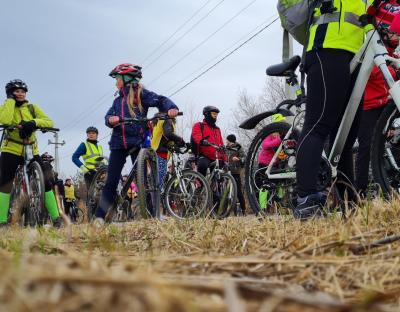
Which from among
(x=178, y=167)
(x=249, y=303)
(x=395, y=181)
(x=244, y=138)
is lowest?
(x=249, y=303)

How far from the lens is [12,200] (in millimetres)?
5633

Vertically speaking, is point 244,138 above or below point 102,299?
above

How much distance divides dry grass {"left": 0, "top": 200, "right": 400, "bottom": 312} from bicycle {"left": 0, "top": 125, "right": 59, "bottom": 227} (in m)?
3.53

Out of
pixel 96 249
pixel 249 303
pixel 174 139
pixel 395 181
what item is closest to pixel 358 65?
pixel 395 181

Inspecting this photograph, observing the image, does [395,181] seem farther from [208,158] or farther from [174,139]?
[208,158]

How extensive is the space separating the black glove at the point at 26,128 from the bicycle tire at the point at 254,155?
116 inches

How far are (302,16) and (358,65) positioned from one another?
0.45 meters

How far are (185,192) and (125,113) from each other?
74.0 inches

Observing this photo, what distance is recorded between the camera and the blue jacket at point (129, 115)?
17.0 feet

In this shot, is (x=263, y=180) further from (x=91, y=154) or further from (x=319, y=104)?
(x=91, y=154)

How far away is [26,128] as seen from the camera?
5.44 meters

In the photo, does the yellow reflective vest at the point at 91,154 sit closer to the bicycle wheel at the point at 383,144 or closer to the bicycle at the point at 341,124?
the bicycle at the point at 341,124

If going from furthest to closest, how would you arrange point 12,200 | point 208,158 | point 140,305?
point 208,158, point 12,200, point 140,305

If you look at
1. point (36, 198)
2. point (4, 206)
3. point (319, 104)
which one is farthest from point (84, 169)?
point (319, 104)
